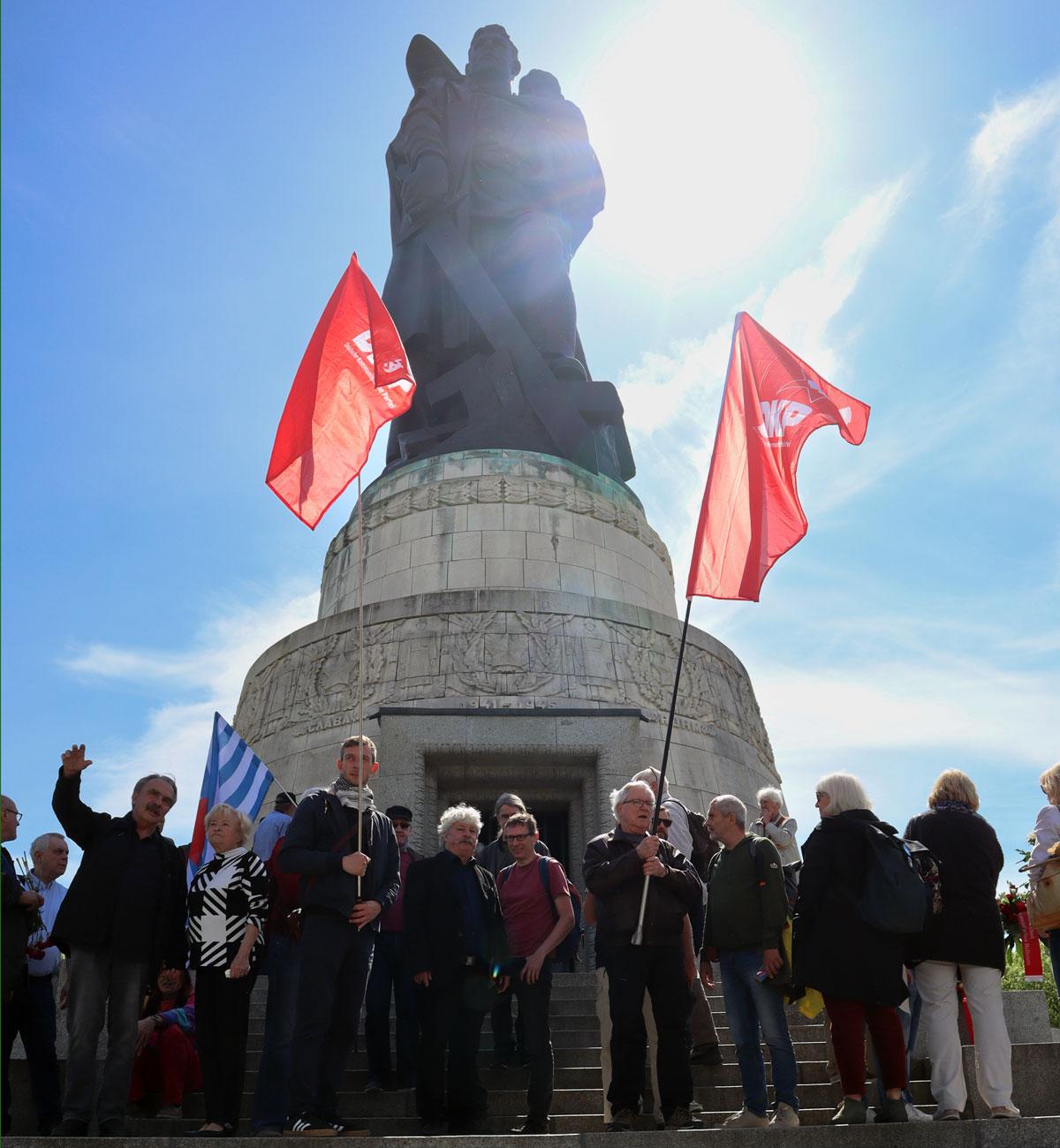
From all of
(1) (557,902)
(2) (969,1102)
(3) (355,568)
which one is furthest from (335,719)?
(2) (969,1102)

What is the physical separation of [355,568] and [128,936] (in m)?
9.98

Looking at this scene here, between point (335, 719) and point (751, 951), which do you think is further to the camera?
point (335, 719)

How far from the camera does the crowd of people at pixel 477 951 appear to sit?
16.8 feet

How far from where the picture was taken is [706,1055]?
6562mm

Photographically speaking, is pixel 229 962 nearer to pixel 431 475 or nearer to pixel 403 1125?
pixel 403 1125

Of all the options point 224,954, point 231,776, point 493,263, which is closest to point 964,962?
point 224,954

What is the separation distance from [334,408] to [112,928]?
3.74 m

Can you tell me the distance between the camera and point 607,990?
5773 millimetres

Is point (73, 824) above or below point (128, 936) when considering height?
above

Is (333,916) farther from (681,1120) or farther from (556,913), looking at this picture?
(681,1120)

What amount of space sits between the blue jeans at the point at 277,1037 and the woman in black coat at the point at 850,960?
8.15ft

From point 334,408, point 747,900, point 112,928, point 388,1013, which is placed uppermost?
point 334,408

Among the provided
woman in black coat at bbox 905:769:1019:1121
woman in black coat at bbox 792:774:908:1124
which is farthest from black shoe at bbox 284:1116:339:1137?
woman in black coat at bbox 905:769:1019:1121

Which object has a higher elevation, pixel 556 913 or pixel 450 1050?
pixel 556 913
